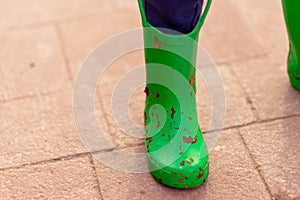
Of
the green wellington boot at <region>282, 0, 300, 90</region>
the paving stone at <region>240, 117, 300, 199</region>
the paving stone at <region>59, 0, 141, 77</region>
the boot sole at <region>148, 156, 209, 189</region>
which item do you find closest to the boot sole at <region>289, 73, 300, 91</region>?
the green wellington boot at <region>282, 0, 300, 90</region>

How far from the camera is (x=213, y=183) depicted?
1482mm

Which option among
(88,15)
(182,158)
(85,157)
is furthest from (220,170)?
(88,15)

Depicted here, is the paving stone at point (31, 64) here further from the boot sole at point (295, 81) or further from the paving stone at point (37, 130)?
the boot sole at point (295, 81)

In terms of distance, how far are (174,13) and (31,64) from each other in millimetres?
739

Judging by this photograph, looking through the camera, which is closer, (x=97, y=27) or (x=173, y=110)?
(x=173, y=110)

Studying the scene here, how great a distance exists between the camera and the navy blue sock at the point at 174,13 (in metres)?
1.33

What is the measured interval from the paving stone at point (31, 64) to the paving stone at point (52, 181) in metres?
Answer: 0.33

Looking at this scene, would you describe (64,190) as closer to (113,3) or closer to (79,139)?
(79,139)

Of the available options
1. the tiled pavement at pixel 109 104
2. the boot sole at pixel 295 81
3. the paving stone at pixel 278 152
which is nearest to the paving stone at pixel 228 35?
the tiled pavement at pixel 109 104

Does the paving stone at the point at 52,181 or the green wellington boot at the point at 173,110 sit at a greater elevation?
the green wellington boot at the point at 173,110

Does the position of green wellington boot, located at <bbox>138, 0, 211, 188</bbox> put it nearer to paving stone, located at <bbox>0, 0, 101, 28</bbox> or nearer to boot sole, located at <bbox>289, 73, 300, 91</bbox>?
boot sole, located at <bbox>289, 73, 300, 91</bbox>

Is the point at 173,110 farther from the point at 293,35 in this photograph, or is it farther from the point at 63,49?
the point at 63,49

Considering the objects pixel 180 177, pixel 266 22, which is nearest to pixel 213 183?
pixel 180 177

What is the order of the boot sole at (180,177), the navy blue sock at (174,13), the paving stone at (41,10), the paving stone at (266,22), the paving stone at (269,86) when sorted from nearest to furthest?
the navy blue sock at (174,13)
the boot sole at (180,177)
the paving stone at (269,86)
the paving stone at (266,22)
the paving stone at (41,10)
